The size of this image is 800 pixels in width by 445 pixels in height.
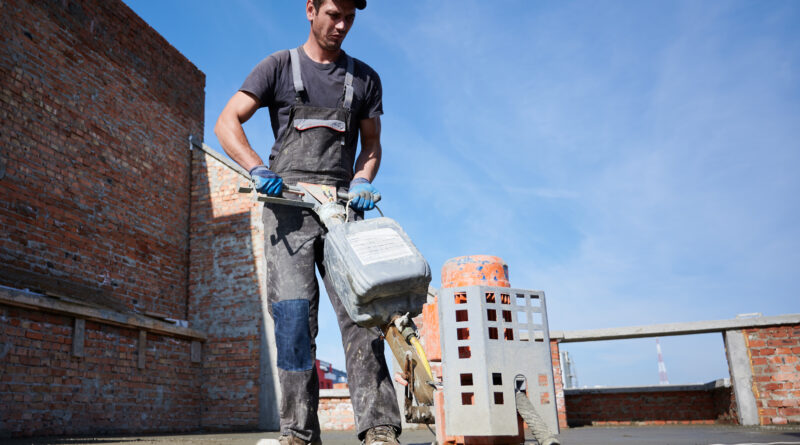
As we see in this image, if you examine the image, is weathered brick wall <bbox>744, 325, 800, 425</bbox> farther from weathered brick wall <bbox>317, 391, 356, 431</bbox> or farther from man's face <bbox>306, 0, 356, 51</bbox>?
man's face <bbox>306, 0, 356, 51</bbox>

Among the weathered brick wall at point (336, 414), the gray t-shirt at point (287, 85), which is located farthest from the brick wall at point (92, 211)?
the gray t-shirt at point (287, 85)

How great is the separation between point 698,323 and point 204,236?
7916 millimetres

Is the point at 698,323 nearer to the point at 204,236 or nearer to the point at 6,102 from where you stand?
the point at 204,236

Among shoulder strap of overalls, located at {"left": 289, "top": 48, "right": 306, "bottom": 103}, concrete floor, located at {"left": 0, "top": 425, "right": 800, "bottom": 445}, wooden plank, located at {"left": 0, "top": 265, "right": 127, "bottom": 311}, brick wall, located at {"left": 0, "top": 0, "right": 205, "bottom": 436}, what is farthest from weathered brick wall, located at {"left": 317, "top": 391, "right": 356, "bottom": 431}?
shoulder strap of overalls, located at {"left": 289, "top": 48, "right": 306, "bottom": 103}

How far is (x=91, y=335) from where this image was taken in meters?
7.30

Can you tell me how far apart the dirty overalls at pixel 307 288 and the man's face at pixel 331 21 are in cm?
14

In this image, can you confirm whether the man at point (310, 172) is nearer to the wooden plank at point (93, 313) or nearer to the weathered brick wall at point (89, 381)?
the wooden plank at point (93, 313)

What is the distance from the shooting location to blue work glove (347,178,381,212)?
245 cm

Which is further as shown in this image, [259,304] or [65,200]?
[259,304]

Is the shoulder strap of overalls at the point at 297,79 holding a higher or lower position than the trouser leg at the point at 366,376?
higher

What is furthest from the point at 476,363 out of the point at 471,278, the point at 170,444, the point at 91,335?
the point at 91,335

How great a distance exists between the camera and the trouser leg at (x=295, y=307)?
231cm

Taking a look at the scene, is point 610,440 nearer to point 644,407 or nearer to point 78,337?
point 644,407

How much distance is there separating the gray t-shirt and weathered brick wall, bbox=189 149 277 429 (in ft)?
21.9
